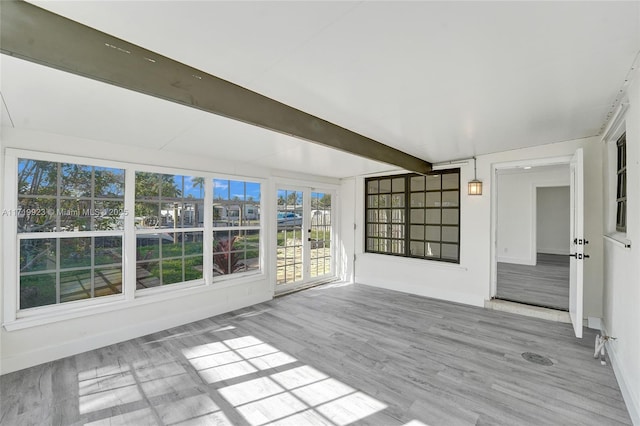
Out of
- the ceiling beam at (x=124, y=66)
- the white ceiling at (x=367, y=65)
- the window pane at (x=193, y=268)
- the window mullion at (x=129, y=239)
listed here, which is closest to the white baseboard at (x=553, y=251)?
the white ceiling at (x=367, y=65)

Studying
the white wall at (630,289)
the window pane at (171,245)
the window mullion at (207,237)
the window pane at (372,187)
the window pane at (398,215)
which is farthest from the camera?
the window pane at (372,187)

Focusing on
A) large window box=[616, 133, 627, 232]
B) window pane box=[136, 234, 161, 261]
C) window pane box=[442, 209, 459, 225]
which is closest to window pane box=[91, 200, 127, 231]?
window pane box=[136, 234, 161, 261]

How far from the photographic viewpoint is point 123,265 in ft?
11.1

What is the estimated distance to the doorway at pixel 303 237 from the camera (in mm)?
5434

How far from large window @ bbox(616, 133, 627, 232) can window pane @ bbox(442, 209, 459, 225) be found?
1.98 meters

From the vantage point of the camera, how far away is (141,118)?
2.48 m

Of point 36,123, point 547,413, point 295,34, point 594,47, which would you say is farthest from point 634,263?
point 36,123

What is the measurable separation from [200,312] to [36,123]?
2836 mm

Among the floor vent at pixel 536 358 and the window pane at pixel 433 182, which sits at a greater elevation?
the window pane at pixel 433 182

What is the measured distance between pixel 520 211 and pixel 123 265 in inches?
360

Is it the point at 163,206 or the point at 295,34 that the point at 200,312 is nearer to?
the point at 163,206

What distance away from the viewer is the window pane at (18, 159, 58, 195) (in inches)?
110

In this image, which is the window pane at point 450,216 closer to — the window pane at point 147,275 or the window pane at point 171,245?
the window pane at point 171,245

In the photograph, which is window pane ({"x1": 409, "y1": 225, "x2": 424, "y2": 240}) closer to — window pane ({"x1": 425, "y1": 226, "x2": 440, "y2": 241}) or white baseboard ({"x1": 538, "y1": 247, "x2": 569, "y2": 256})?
window pane ({"x1": 425, "y1": 226, "x2": 440, "y2": 241})
